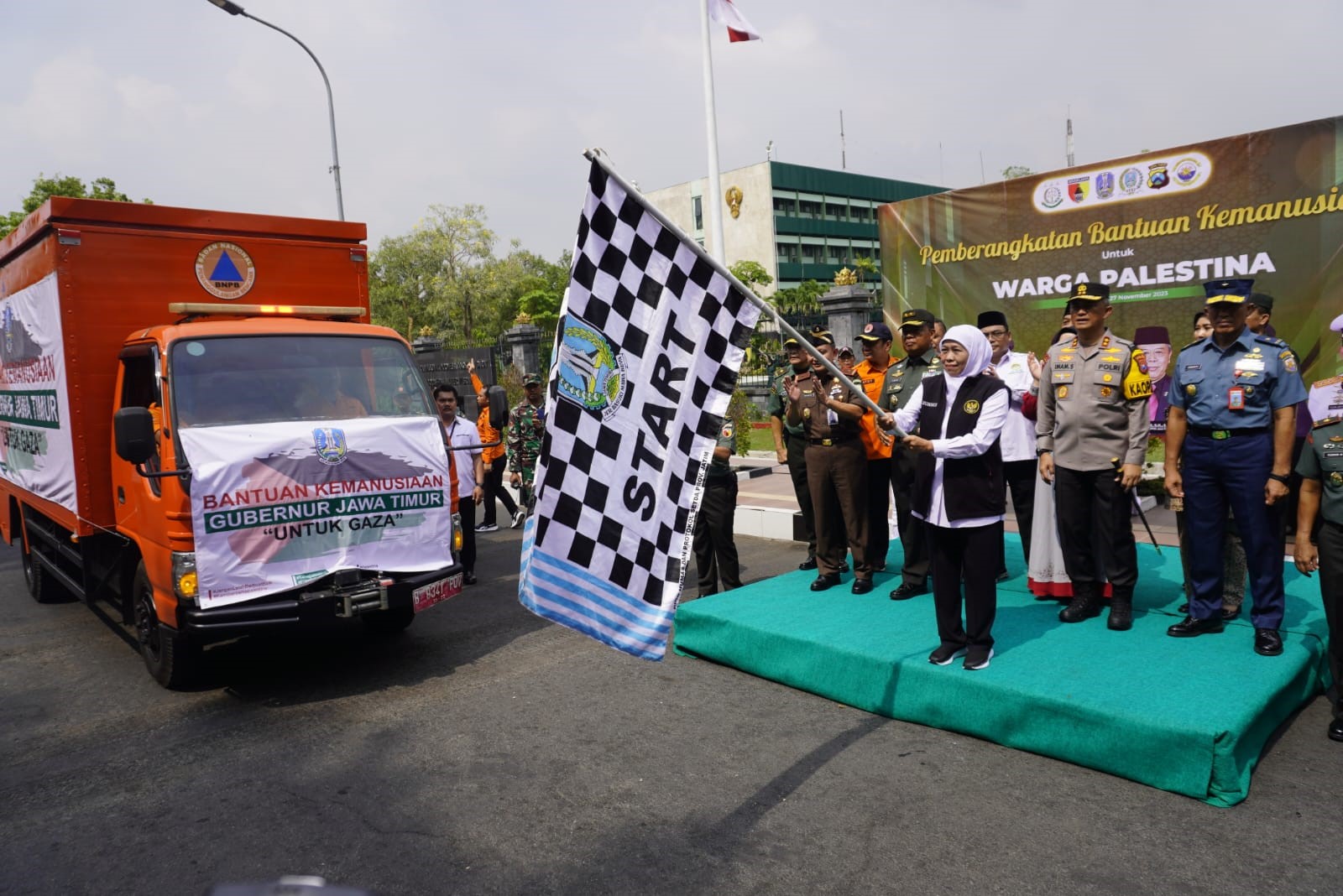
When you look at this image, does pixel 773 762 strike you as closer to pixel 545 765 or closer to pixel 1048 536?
pixel 545 765

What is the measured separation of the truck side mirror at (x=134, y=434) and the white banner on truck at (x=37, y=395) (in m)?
1.40

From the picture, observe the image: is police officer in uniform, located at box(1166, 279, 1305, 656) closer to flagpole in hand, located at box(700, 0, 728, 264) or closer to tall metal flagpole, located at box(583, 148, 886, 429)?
tall metal flagpole, located at box(583, 148, 886, 429)

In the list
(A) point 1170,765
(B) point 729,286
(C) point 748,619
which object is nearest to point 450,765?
(C) point 748,619

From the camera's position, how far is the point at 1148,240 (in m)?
8.52

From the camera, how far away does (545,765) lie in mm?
4402

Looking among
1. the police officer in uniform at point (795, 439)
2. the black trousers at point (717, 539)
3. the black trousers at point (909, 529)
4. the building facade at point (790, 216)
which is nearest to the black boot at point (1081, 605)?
the black trousers at point (909, 529)

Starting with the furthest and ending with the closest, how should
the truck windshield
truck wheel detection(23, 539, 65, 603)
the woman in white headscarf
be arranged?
truck wheel detection(23, 539, 65, 603)
the truck windshield
the woman in white headscarf

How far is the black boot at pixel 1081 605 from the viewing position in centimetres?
541

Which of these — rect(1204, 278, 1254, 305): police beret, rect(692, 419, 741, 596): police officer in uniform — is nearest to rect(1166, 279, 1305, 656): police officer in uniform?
rect(1204, 278, 1254, 305): police beret

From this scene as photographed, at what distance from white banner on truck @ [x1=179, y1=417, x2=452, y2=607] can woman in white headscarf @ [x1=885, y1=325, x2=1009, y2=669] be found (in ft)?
9.61

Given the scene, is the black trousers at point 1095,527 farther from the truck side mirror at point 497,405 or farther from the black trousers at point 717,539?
the truck side mirror at point 497,405

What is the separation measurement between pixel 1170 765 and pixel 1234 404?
78.2 inches

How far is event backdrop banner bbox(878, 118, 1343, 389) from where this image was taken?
754 centimetres

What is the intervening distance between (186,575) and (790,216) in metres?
72.9
